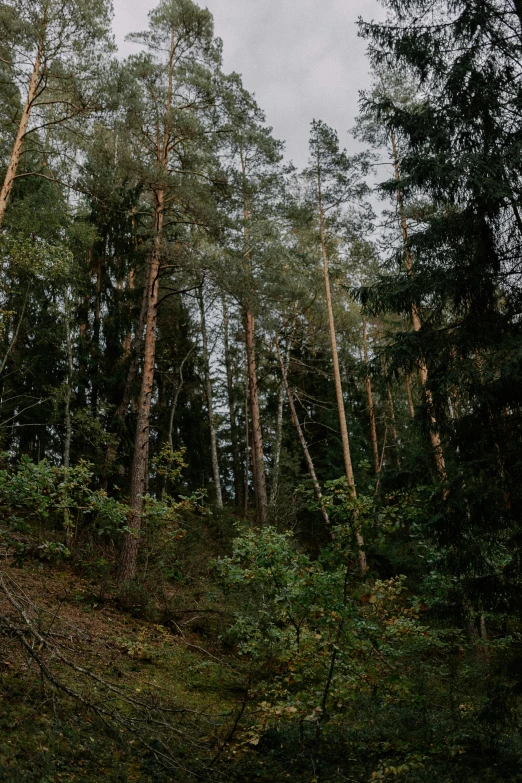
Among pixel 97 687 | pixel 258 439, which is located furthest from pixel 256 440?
pixel 97 687

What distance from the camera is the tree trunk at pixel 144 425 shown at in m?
9.75

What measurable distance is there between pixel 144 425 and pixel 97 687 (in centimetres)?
571

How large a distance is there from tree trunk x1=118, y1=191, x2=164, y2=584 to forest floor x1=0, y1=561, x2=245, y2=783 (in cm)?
69

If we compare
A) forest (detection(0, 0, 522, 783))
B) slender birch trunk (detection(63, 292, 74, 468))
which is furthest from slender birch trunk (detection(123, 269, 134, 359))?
slender birch trunk (detection(63, 292, 74, 468))

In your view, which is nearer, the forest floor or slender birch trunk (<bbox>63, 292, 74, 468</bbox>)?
the forest floor

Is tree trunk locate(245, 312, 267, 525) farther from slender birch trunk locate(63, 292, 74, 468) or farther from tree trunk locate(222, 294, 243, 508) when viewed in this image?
tree trunk locate(222, 294, 243, 508)

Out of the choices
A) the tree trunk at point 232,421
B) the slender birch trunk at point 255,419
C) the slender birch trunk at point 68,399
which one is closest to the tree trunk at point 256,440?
the slender birch trunk at point 255,419

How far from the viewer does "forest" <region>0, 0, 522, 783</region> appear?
190 inches

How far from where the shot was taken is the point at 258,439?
47.5 feet

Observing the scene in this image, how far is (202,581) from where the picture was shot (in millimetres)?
11875

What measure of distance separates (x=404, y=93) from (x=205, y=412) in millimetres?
12742

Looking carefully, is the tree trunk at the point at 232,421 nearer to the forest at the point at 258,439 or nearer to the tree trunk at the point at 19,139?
the forest at the point at 258,439

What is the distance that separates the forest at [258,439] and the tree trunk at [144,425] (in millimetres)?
43

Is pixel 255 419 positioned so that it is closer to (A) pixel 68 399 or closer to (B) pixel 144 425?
(B) pixel 144 425
